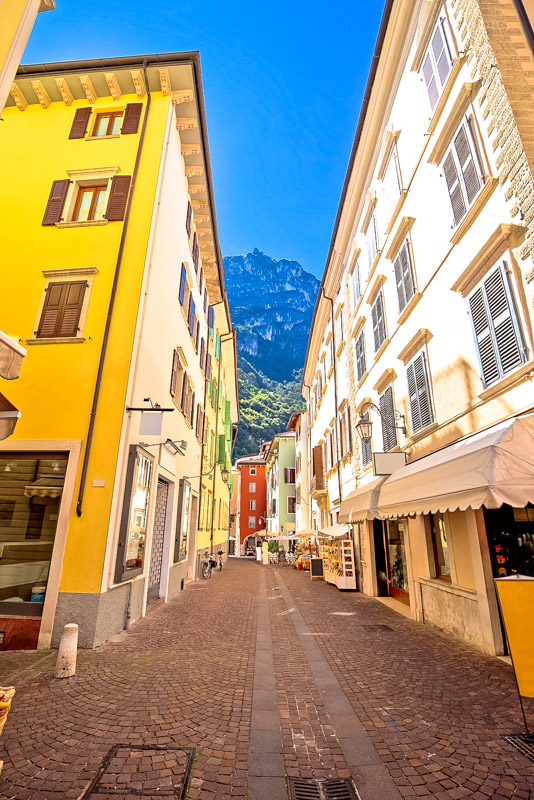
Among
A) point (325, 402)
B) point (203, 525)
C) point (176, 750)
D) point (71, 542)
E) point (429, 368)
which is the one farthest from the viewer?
point (325, 402)

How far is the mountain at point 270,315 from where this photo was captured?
15262 centimetres

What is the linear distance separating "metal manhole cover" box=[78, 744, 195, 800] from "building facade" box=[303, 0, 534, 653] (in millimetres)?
3953

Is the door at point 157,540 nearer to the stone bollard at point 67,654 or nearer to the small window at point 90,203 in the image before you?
the stone bollard at point 67,654

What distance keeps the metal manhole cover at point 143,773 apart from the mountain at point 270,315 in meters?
122

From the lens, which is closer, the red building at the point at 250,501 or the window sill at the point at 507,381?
the window sill at the point at 507,381

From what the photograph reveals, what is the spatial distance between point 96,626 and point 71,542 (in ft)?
5.07

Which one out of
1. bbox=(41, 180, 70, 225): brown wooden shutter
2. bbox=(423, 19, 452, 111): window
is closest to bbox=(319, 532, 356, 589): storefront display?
bbox=(423, 19, 452, 111): window

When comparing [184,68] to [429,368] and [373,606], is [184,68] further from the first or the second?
[373,606]

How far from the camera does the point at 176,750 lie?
3.46 metres

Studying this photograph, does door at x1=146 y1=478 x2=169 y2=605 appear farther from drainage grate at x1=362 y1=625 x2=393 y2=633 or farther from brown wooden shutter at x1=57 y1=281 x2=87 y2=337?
drainage grate at x1=362 y1=625 x2=393 y2=633

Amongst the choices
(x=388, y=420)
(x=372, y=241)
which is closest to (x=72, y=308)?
(x=388, y=420)

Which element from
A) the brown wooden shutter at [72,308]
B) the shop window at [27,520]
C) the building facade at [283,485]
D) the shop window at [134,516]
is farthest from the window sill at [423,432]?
the building facade at [283,485]

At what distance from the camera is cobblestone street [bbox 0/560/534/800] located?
307 centimetres

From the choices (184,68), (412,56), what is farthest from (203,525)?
(412,56)
